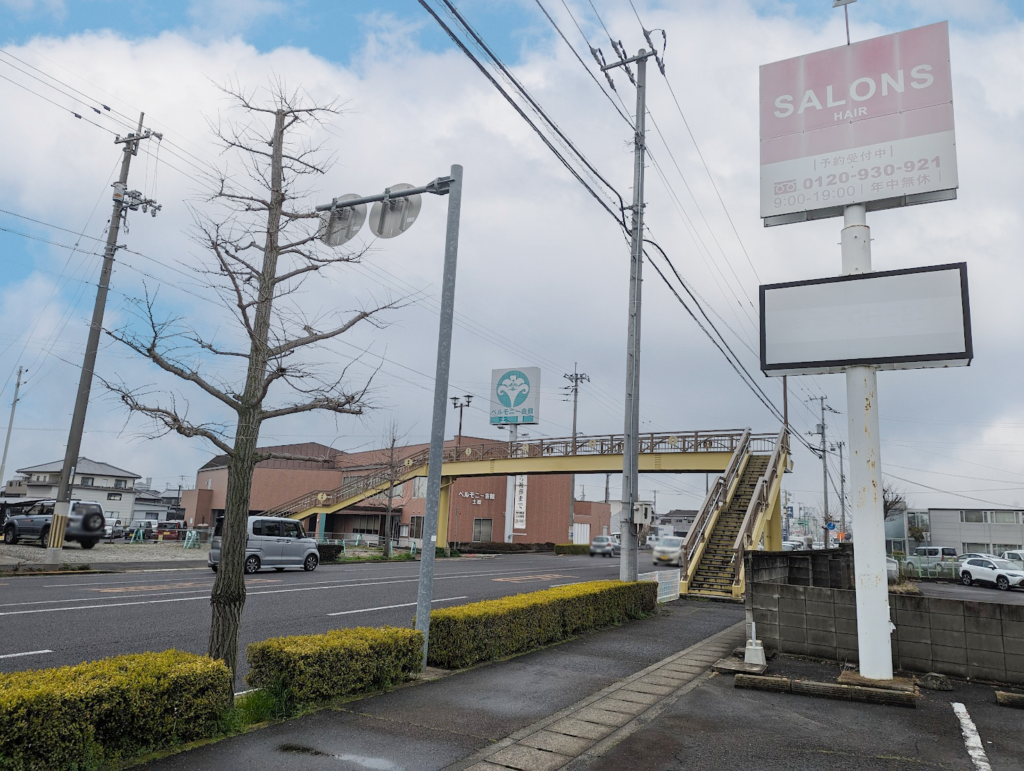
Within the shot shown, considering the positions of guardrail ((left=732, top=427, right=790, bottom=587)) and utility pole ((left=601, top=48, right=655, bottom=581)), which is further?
guardrail ((left=732, top=427, right=790, bottom=587))

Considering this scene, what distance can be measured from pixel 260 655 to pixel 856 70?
11.1m

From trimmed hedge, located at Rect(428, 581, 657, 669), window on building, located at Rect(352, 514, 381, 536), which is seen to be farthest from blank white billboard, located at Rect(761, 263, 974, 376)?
window on building, located at Rect(352, 514, 381, 536)

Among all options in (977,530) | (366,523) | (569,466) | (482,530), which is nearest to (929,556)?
(977,530)

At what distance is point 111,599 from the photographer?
15047mm

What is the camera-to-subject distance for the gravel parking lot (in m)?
22.5

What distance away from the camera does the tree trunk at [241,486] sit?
667cm

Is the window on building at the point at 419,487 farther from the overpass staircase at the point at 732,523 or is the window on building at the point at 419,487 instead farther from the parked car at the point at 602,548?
the overpass staircase at the point at 732,523

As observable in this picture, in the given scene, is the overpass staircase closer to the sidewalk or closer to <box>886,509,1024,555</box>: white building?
the sidewalk

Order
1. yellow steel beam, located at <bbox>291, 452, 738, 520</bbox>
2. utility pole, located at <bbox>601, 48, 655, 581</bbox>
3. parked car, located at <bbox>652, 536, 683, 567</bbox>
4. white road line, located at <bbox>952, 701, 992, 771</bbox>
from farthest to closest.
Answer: yellow steel beam, located at <bbox>291, 452, 738, 520</bbox> < utility pole, located at <bbox>601, 48, 655, 581</bbox> < parked car, located at <bbox>652, 536, 683, 567</bbox> < white road line, located at <bbox>952, 701, 992, 771</bbox>

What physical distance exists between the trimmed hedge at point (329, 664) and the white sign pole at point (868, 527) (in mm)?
5872

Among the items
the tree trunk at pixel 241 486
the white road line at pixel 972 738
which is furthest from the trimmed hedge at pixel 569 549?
the tree trunk at pixel 241 486

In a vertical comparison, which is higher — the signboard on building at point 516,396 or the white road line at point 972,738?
the signboard on building at point 516,396

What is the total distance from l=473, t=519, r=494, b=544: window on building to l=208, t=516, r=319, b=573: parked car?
1113 inches

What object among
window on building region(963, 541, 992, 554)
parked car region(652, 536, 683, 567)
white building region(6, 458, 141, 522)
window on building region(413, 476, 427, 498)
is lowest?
window on building region(963, 541, 992, 554)
